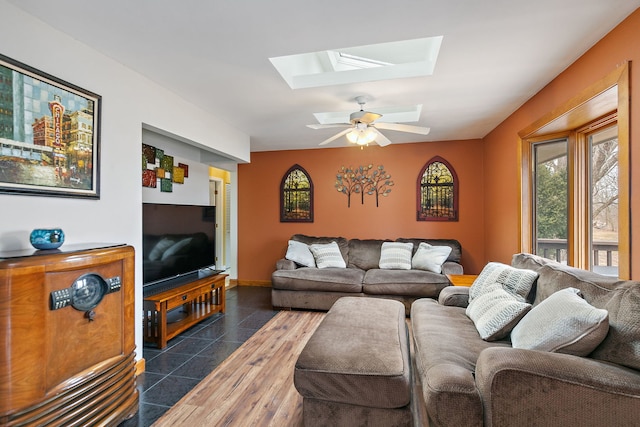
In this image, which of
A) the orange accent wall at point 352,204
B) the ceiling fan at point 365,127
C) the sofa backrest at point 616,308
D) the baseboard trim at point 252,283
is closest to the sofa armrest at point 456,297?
the sofa backrest at point 616,308

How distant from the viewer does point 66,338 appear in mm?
1625

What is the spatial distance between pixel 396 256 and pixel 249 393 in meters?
2.87

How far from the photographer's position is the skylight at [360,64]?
262 centimetres

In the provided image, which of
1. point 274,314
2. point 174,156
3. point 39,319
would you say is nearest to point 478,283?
point 274,314

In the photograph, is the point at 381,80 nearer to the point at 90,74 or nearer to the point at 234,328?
the point at 90,74

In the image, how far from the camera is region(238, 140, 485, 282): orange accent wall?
4.99 m

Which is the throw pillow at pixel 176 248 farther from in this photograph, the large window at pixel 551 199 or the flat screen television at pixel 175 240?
the large window at pixel 551 199

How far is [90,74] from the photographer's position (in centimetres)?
222

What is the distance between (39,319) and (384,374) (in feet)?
5.56

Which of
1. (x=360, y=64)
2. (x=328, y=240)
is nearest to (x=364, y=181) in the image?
(x=328, y=240)

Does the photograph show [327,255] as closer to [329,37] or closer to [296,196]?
[296,196]

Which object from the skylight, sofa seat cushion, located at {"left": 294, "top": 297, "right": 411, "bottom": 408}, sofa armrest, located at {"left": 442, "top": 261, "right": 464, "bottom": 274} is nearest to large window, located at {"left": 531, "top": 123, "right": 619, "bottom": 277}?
sofa armrest, located at {"left": 442, "top": 261, "right": 464, "bottom": 274}

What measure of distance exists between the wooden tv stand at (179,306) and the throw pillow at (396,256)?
225 centimetres

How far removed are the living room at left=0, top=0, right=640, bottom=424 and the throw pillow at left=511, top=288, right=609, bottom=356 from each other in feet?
2.05
